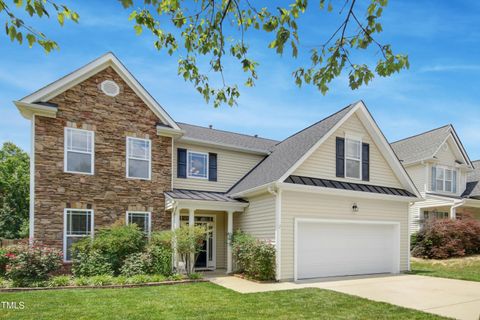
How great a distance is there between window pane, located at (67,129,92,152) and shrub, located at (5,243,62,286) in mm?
3712

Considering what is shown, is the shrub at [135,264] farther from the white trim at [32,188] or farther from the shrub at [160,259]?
the white trim at [32,188]

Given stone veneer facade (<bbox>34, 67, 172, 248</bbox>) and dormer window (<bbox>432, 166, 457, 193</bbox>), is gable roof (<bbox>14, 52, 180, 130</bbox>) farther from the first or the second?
dormer window (<bbox>432, 166, 457, 193</bbox>)

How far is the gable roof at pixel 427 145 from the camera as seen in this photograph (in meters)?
22.2

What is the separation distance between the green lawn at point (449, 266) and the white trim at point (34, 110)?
50.9 ft

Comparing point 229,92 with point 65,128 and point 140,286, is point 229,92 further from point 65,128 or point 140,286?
point 65,128

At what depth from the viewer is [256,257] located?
1213cm

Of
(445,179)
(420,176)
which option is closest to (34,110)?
(420,176)

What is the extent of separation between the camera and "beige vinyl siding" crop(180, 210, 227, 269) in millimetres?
15914

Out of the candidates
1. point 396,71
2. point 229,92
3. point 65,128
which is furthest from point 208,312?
point 65,128

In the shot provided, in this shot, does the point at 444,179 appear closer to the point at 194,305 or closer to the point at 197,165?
the point at 197,165

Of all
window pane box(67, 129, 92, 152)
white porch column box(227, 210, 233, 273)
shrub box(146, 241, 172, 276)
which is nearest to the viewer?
shrub box(146, 241, 172, 276)

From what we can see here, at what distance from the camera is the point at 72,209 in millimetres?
12703

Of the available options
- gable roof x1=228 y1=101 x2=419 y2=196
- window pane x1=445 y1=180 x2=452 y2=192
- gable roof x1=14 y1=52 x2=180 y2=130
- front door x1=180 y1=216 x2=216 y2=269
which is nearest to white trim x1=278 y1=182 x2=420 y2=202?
gable roof x1=228 y1=101 x2=419 y2=196

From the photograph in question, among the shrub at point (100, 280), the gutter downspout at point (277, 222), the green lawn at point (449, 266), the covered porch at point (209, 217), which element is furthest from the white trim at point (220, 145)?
the green lawn at point (449, 266)
